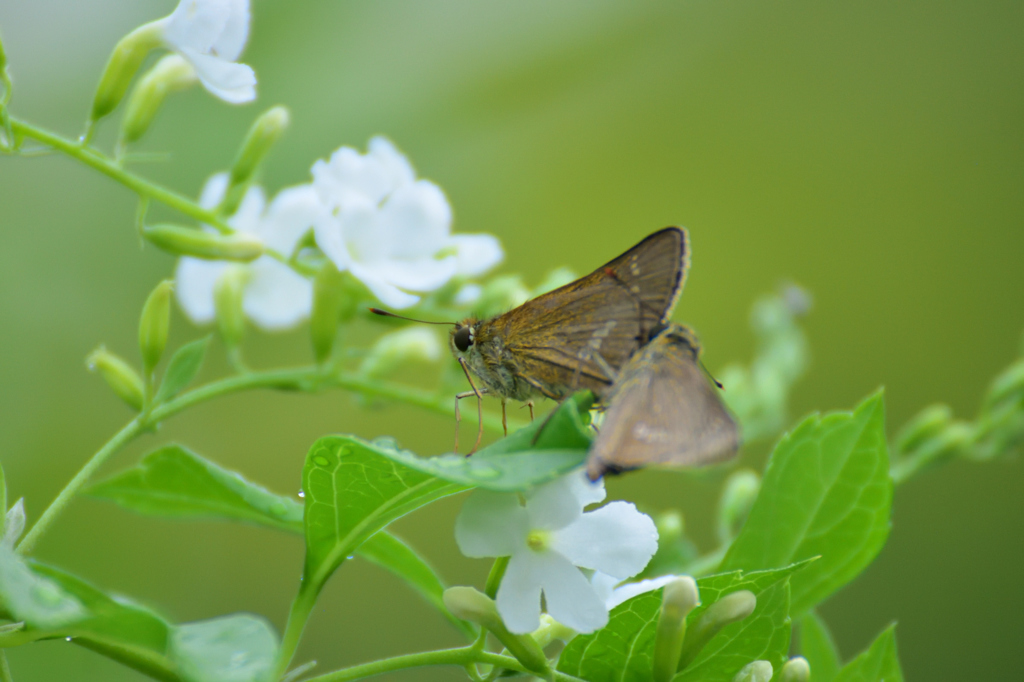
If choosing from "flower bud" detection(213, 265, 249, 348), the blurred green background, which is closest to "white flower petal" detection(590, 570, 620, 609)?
"flower bud" detection(213, 265, 249, 348)

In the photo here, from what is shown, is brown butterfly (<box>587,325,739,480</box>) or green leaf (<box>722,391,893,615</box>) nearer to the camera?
brown butterfly (<box>587,325,739,480</box>)

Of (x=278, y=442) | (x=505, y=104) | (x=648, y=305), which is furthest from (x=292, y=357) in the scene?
(x=648, y=305)

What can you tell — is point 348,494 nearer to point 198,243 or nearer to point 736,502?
point 198,243

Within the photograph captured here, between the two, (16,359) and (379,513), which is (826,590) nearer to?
(379,513)

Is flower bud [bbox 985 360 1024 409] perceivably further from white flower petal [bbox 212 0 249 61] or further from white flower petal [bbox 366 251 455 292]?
white flower petal [bbox 212 0 249 61]

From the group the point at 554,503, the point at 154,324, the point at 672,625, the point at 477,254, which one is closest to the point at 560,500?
the point at 554,503

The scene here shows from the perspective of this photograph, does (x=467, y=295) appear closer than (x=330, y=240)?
No

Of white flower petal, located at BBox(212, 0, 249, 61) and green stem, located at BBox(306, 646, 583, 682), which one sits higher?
white flower petal, located at BBox(212, 0, 249, 61)
